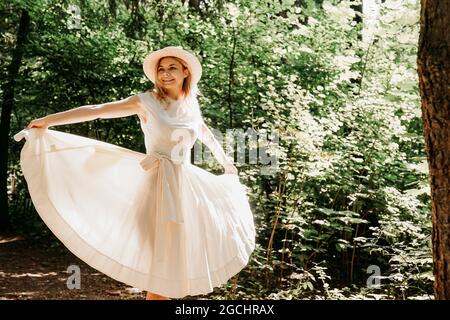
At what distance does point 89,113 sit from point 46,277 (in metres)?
4.35

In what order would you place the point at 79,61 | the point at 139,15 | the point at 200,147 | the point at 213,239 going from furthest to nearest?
the point at 79,61 → the point at 139,15 → the point at 200,147 → the point at 213,239

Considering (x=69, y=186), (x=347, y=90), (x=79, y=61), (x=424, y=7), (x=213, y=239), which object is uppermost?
(x=79, y=61)

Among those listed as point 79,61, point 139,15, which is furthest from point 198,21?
point 79,61

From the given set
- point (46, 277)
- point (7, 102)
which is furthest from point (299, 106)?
point (7, 102)

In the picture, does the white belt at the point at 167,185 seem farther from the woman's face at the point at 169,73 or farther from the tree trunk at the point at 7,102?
the tree trunk at the point at 7,102

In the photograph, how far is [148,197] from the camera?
134 inches

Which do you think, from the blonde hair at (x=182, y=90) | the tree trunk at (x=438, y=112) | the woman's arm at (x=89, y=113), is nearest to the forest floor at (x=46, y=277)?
the blonde hair at (x=182, y=90)

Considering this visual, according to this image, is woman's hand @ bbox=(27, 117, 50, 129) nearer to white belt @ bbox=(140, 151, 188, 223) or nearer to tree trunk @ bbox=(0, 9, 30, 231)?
white belt @ bbox=(140, 151, 188, 223)

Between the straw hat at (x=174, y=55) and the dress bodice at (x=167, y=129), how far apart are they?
277mm

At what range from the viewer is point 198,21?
8.15 metres

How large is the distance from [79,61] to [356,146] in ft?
17.1

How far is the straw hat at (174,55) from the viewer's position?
3.50 metres

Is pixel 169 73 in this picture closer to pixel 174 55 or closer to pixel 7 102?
pixel 174 55

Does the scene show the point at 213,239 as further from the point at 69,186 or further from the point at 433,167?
the point at 433,167
